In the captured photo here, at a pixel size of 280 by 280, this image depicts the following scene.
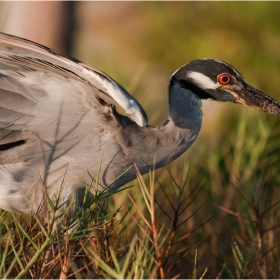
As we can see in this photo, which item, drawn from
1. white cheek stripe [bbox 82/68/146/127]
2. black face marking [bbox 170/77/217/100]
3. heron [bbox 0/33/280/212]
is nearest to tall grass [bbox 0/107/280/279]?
heron [bbox 0/33/280/212]

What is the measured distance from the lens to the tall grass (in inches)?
111

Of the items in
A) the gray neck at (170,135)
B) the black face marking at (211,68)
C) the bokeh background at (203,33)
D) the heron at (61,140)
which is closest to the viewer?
the heron at (61,140)

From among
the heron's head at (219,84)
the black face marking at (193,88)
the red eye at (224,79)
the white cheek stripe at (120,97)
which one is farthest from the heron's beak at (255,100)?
the white cheek stripe at (120,97)

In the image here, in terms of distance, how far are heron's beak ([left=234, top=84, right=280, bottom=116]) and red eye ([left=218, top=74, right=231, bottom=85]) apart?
11 centimetres

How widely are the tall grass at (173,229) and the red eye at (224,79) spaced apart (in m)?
0.69

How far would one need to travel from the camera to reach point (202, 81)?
3.96 metres

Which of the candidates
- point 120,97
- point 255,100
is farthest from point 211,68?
point 120,97

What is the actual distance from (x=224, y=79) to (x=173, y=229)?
3.93ft

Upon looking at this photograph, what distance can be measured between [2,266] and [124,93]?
1187 mm

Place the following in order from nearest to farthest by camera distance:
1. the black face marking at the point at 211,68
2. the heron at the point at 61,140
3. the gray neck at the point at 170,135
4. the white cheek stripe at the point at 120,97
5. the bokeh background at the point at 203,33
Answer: the white cheek stripe at the point at 120,97
the heron at the point at 61,140
the gray neck at the point at 170,135
the black face marking at the point at 211,68
the bokeh background at the point at 203,33

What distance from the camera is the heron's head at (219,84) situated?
3.94 metres

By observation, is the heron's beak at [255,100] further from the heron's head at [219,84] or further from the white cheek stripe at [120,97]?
the white cheek stripe at [120,97]

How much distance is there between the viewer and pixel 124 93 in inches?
128

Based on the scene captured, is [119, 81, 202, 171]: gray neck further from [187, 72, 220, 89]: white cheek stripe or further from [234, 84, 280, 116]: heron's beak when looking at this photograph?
[234, 84, 280, 116]: heron's beak
